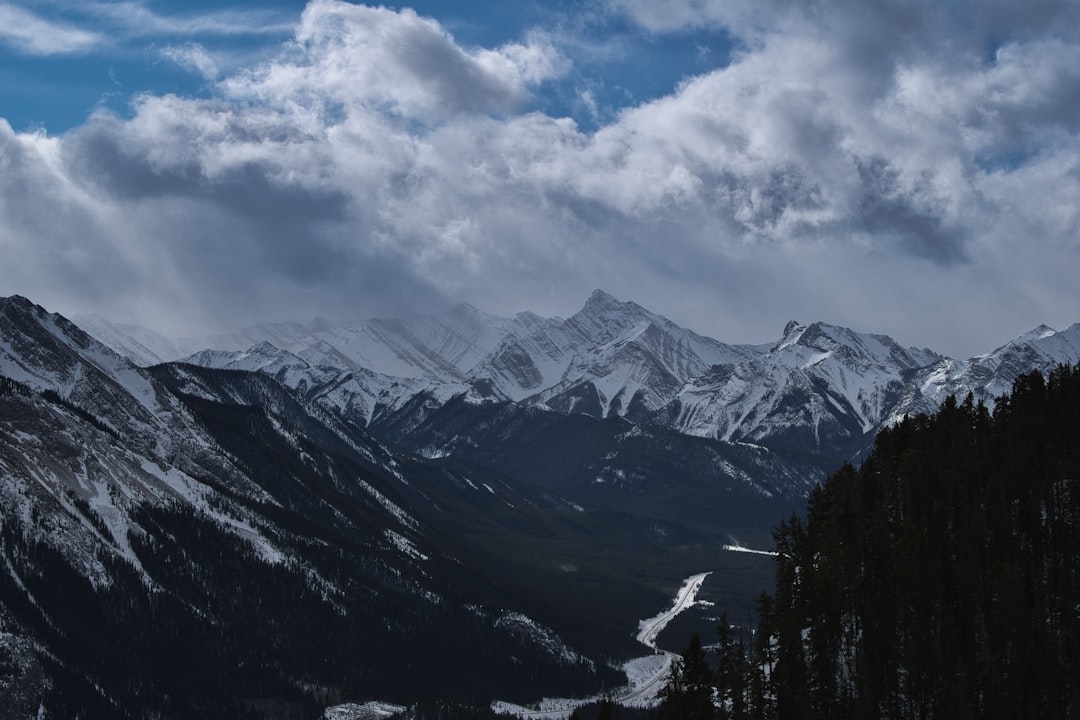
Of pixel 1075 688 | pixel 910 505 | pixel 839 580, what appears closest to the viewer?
pixel 1075 688

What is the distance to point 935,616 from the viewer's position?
6781 inches

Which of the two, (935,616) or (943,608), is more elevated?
(943,608)

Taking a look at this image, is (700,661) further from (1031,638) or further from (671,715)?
(1031,638)

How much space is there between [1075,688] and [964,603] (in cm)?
1995

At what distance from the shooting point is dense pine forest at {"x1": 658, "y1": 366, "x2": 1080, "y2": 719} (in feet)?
526

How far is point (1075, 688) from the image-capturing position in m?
154

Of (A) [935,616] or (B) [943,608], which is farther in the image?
(A) [935,616]

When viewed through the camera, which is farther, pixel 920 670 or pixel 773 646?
pixel 773 646

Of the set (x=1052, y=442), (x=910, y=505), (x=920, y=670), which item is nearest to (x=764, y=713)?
(x=920, y=670)

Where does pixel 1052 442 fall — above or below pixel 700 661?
above

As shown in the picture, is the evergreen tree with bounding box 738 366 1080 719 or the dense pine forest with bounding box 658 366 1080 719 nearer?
the evergreen tree with bounding box 738 366 1080 719

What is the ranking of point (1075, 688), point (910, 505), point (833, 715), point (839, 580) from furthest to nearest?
1. point (910, 505)
2. point (839, 580)
3. point (833, 715)
4. point (1075, 688)

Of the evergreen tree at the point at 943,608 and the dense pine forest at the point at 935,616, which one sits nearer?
the evergreen tree at the point at 943,608

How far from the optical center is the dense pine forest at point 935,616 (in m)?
160
